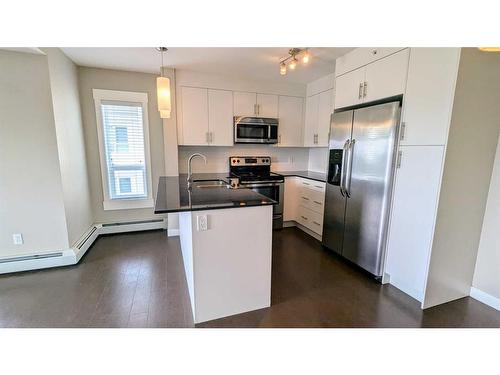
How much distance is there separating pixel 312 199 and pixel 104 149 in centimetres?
317

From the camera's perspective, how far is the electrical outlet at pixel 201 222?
164 centimetres

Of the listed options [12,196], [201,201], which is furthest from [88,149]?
[201,201]

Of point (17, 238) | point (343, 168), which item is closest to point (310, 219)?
point (343, 168)

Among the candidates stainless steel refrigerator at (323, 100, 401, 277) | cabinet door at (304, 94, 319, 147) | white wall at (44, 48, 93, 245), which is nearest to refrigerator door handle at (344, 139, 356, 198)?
stainless steel refrigerator at (323, 100, 401, 277)

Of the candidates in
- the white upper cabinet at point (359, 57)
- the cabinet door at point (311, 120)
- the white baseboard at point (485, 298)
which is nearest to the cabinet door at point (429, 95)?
the white upper cabinet at point (359, 57)

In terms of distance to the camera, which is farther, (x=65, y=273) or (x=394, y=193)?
(x=65, y=273)

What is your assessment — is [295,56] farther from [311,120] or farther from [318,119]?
[311,120]

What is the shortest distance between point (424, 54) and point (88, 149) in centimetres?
405

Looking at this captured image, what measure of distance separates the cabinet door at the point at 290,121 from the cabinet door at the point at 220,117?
881 millimetres

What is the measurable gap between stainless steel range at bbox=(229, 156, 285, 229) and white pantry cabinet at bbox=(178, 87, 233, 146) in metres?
0.48

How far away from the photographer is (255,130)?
3.74 metres
